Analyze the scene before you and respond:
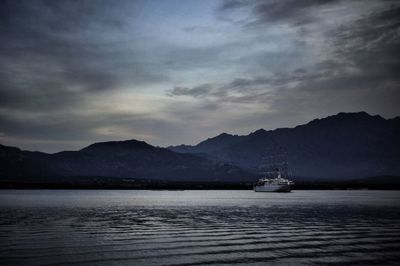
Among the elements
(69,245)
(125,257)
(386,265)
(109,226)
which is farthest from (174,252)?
(109,226)

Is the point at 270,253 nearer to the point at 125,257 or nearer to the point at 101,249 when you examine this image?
the point at 125,257

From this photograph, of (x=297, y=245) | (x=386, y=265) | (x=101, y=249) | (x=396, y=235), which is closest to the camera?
(x=386, y=265)

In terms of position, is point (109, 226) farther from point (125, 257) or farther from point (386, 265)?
point (386, 265)

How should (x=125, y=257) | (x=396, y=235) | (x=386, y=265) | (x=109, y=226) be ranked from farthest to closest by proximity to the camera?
(x=109, y=226) < (x=396, y=235) < (x=125, y=257) < (x=386, y=265)

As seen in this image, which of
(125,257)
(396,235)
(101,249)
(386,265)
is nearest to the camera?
(386,265)

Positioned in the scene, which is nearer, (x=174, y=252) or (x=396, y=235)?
(x=174, y=252)

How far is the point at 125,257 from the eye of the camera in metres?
32.4

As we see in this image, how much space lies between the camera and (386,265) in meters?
29.9

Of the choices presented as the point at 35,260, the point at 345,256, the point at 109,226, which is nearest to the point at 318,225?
the point at 345,256

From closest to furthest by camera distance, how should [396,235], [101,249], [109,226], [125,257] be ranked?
[125,257], [101,249], [396,235], [109,226]

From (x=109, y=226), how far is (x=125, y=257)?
2288 cm

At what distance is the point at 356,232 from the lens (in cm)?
4825

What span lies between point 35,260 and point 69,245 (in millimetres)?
7209

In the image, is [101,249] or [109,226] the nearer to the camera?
[101,249]
